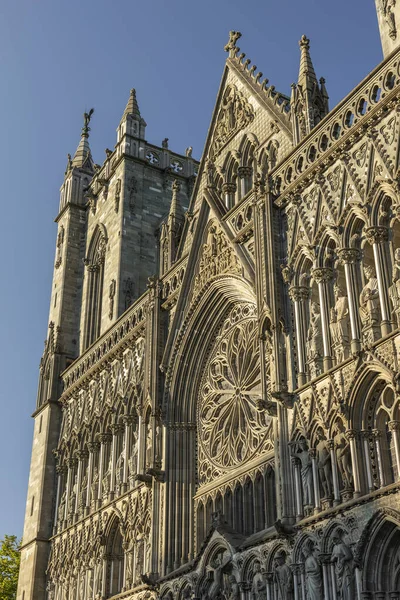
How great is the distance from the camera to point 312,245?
788 inches

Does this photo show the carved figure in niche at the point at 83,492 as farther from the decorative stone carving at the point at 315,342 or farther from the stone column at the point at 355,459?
the stone column at the point at 355,459

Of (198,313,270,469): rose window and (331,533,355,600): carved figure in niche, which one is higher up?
(198,313,270,469): rose window

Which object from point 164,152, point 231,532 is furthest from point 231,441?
point 164,152

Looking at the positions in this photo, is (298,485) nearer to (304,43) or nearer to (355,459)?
(355,459)

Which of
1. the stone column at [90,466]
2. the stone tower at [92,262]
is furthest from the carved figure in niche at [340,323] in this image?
the stone column at [90,466]

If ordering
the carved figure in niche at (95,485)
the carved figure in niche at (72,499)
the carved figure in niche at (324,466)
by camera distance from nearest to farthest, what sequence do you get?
the carved figure in niche at (324,466) → the carved figure in niche at (95,485) → the carved figure in niche at (72,499)

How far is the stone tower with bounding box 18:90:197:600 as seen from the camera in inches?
1231

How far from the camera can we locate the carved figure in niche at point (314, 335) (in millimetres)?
18852

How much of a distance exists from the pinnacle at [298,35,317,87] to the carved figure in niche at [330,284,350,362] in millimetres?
6923

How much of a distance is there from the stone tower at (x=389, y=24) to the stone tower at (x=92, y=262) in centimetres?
1100

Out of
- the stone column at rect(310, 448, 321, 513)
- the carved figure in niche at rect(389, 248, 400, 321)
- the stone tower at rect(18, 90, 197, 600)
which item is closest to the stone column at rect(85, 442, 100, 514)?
the stone tower at rect(18, 90, 197, 600)

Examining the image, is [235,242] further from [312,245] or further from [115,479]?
[115,479]

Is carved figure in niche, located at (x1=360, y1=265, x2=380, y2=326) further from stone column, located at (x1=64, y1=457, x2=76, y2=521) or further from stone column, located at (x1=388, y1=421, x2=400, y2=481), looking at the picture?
stone column, located at (x1=64, y1=457, x2=76, y2=521)

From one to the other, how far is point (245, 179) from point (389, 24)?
745 centimetres
